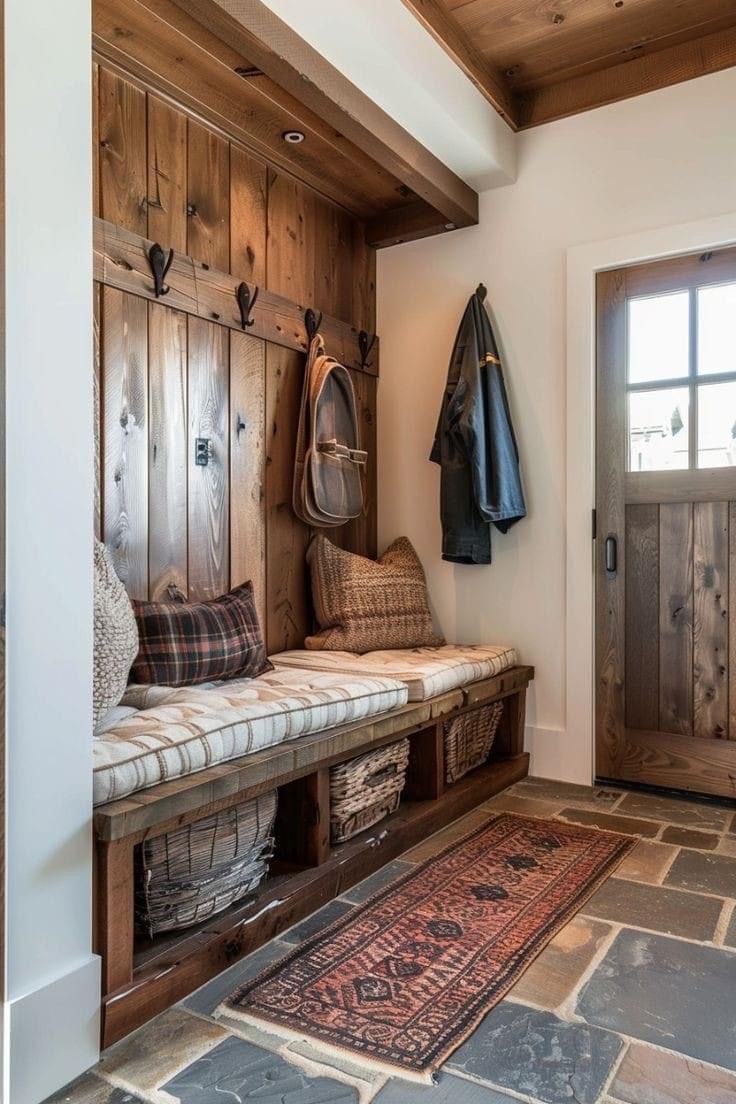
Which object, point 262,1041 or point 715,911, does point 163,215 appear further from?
point 715,911

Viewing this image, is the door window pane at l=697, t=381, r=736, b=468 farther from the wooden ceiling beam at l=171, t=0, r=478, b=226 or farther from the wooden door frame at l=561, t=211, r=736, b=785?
the wooden ceiling beam at l=171, t=0, r=478, b=226

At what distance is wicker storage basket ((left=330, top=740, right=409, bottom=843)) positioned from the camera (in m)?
1.99

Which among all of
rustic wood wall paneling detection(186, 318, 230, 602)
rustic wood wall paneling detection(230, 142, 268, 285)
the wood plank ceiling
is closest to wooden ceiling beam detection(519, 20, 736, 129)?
the wood plank ceiling

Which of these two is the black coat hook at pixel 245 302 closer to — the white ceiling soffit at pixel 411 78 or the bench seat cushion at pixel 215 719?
the white ceiling soffit at pixel 411 78

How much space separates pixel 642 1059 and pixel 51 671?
118 cm

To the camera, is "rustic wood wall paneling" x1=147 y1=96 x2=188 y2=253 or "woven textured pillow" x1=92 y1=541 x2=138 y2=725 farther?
"rustic wood wall paneling" x1=147 y1=96 x2=188 y2=253

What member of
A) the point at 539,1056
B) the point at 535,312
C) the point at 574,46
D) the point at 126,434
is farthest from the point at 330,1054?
the point at 574,46

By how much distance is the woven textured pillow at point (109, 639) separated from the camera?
5.31 ft

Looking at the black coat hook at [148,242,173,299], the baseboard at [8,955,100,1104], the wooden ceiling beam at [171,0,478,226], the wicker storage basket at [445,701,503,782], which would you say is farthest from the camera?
the wicker storage basket at [445,701,503,782]

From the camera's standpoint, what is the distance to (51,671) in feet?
4.20

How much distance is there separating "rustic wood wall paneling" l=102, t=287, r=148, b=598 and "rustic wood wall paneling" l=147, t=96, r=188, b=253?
10.7 inches

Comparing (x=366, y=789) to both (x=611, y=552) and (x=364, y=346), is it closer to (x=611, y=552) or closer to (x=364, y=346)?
(x=611, y=552)

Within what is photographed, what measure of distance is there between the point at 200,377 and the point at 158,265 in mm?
352

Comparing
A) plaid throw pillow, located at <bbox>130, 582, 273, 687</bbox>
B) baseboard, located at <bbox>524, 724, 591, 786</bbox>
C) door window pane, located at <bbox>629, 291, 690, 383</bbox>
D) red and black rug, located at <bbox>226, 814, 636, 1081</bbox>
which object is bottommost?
red and black rug, located at <bbox>226, 814, 636, 1081</bbox>
